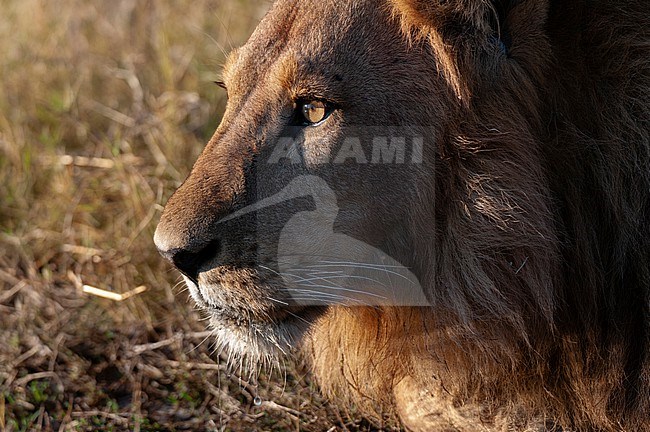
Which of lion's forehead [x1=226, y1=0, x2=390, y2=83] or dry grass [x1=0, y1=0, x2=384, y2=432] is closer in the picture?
lion's forehead [x1=226, y1=0, x2=390, y2=83]

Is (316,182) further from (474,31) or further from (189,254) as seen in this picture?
(474,31)

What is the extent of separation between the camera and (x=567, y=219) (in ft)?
6.86

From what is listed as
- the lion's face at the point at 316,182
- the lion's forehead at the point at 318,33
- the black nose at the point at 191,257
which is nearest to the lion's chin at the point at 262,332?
the lion's face at the point at 316,182

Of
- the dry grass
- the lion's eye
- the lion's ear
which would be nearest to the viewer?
the lion's ear

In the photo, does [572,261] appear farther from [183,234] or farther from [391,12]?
[183,234]

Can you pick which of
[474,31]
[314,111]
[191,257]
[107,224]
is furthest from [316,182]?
[107,224]

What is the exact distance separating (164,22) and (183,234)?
9.97 ft

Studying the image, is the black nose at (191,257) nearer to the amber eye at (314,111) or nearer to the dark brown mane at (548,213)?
the amber eye at (314,111)

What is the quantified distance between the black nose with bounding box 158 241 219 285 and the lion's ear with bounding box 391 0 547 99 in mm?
655

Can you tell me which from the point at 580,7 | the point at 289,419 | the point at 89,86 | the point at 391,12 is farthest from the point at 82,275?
the point at 580,7

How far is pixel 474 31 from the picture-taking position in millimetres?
2002

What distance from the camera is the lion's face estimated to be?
205 centimetres

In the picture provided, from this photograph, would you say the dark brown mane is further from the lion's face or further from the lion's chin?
the lion's chin

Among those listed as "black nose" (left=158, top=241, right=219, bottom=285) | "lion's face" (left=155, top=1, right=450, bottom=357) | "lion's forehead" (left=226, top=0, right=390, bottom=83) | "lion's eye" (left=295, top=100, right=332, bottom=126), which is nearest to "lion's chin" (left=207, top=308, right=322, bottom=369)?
"lion's face" (left=155, top=1, right=450, bottom=357)
